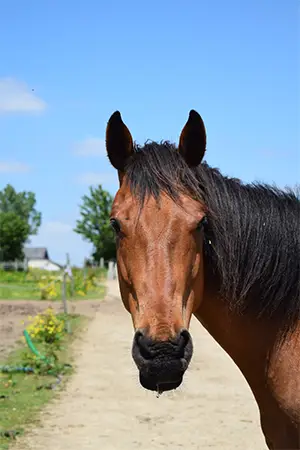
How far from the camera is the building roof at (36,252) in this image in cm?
10225

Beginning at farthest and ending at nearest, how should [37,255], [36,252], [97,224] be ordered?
[36,252], [37,255], [97,224]

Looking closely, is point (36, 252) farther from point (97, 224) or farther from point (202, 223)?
point (202, 223)

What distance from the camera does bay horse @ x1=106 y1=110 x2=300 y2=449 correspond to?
2.95m

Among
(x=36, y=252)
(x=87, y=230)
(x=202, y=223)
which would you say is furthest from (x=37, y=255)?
(x=202, y=223)

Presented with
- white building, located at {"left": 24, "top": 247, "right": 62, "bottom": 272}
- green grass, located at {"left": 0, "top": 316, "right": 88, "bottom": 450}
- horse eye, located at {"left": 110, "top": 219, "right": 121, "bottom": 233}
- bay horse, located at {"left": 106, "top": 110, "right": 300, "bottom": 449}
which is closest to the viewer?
bay horse, located at {"left": 106, "top": 110, "right": 300, "bottom": 449}

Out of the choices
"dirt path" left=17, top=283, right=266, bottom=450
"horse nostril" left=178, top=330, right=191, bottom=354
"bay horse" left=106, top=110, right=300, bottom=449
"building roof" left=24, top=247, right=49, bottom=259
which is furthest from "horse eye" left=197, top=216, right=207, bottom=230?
"building roof" left=24, top=247, right=49, bottom=259

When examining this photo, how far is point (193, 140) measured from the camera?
10.6ft

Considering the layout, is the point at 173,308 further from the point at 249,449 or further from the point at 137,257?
the point at 249,449

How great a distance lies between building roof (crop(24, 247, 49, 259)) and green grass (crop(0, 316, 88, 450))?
304ft

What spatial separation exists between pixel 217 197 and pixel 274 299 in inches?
24.2

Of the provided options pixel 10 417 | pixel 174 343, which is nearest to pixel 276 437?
pixel 174 343

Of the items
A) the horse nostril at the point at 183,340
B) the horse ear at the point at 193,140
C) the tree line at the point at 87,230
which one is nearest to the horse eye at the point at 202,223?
the horse ear at the point at 193,140

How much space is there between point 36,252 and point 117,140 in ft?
336

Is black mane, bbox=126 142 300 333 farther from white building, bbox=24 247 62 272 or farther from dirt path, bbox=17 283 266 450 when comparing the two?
white building, bbox=24 247 62 272
